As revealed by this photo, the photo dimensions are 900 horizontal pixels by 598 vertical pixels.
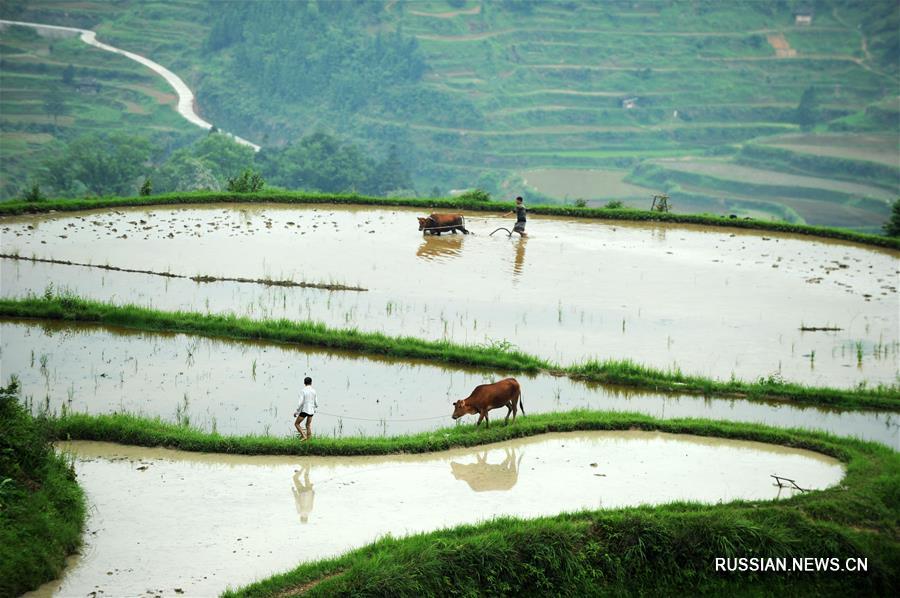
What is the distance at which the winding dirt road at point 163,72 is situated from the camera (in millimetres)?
78000

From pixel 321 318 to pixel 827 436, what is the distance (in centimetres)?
781

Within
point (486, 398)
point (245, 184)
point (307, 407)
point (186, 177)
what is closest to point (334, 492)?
point (307, 407)

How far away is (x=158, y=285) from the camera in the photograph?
17.0m

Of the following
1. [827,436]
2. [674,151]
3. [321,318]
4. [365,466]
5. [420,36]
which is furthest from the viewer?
[420,36]

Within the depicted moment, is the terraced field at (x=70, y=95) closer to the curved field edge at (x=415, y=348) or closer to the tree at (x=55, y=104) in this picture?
the tree at (x=55, y=104)

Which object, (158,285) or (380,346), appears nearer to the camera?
(380,346)

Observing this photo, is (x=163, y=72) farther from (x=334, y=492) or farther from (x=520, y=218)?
(x=334, y=492)

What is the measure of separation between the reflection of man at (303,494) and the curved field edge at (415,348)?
435 cm

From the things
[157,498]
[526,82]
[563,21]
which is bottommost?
[157,498]

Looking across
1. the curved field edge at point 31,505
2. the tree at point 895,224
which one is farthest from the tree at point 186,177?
the curved field edge at point 31,505

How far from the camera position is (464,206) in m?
25.1

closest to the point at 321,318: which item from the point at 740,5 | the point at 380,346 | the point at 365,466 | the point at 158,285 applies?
the point at 380,346

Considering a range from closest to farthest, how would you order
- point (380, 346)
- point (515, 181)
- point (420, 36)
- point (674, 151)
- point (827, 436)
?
point (827, 436) → point (380, 346) → point (515, 181) → point (674, 151) → point (420, 36)

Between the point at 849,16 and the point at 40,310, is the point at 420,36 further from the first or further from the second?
the point at 40,310
